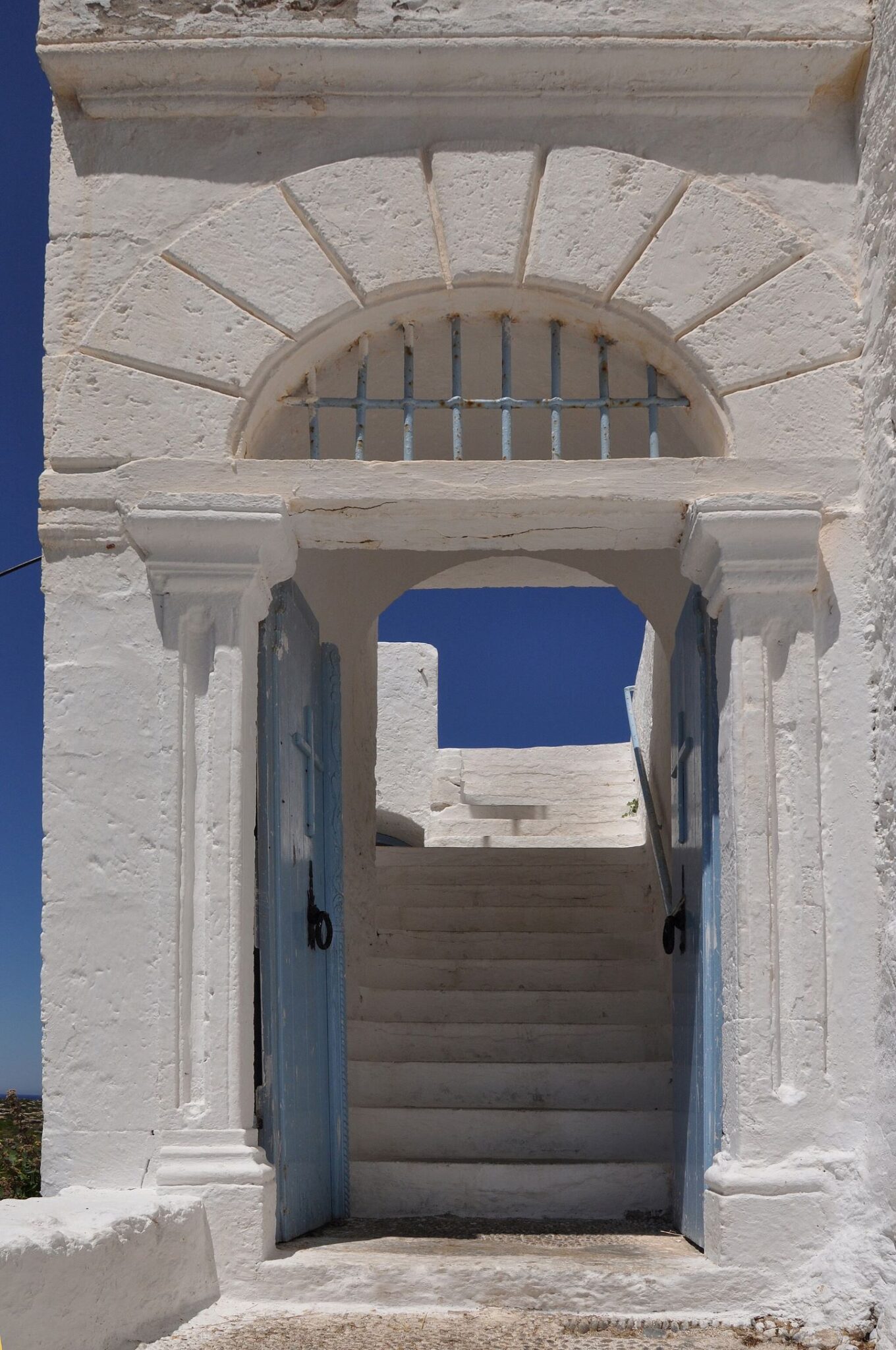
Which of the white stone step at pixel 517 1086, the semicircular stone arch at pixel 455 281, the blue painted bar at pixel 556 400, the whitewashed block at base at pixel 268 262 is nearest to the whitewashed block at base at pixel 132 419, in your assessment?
the semicircular stone arch at pixel 455 281

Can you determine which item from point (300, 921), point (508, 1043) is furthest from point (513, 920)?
point (300, 921)

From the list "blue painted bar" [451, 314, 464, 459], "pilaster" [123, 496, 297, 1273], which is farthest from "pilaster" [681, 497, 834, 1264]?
"pilaster" [123, 496, 297, 1273]

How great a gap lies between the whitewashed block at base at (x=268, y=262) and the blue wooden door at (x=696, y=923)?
1.45 meters

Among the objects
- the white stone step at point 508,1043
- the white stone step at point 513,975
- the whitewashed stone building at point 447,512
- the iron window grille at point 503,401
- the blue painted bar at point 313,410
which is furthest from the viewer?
the white stone step at point 513,975

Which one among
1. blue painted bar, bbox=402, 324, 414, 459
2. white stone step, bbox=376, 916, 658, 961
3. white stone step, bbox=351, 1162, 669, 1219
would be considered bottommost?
white stone step, bbox=351, 1162, 669, 1219

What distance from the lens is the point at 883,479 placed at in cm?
383

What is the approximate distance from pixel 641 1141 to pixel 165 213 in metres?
3.70

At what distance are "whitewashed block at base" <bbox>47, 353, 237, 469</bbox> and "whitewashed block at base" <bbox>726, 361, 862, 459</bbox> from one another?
1.45 metres

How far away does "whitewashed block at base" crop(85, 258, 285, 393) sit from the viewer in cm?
414

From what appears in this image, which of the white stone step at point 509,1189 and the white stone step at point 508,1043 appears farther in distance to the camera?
the white stone step at point 508,1043

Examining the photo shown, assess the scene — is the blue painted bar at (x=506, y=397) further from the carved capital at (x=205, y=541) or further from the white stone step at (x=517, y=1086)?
the white stone step at (x=517, y=1086)

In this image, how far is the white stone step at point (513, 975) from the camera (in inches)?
257

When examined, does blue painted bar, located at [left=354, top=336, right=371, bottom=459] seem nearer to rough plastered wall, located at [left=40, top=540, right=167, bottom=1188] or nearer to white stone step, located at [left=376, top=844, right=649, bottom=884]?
rough plastered wall, located at [left=40, top=540, right=167, bottom=1188]

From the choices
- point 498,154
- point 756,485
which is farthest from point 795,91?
point 756,485
